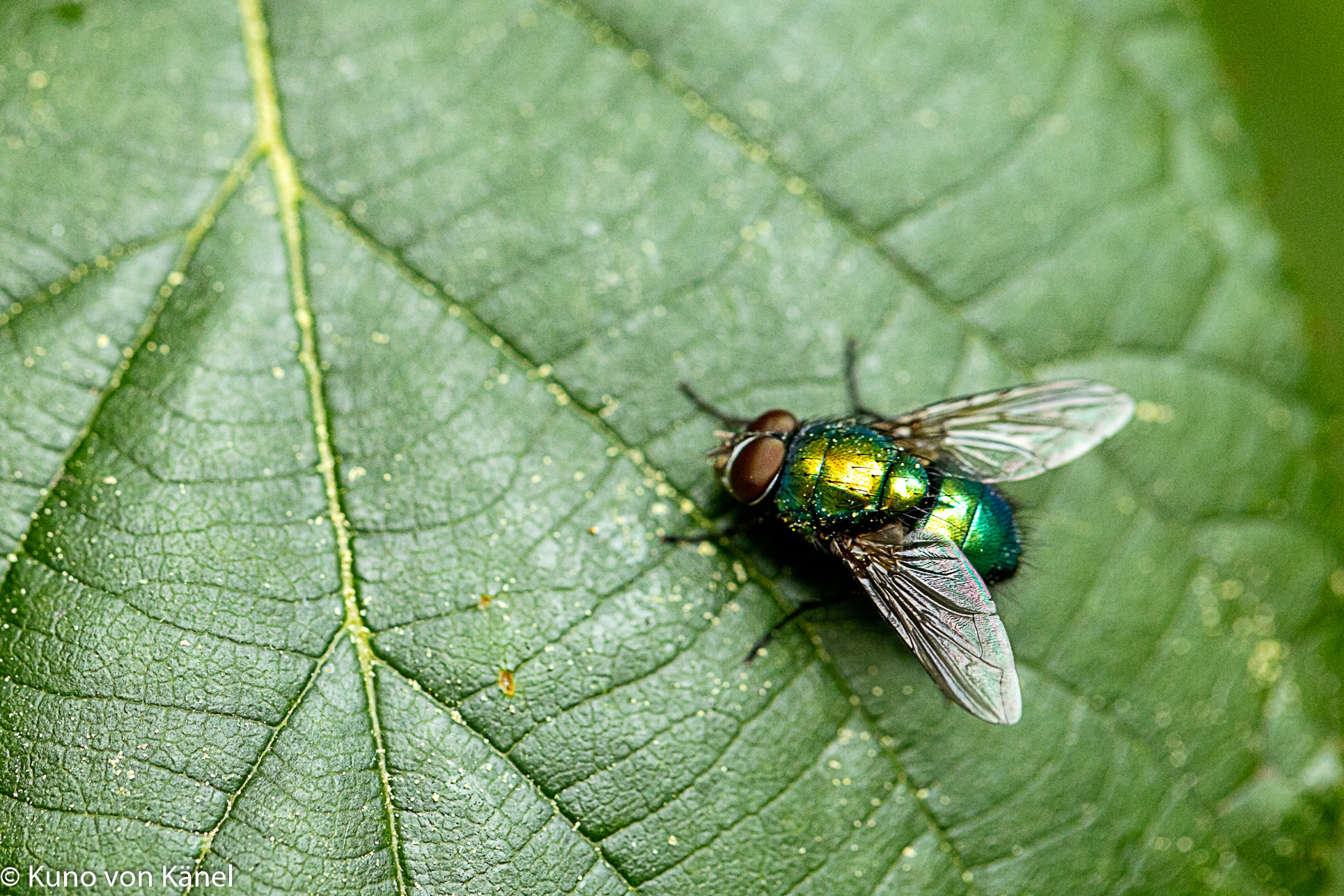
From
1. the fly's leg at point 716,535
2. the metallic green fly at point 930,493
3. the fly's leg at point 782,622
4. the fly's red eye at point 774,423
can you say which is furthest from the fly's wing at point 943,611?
the fly's red eye at point 774,423

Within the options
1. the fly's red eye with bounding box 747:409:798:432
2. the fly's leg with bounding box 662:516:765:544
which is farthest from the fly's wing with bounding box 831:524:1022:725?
the fly's red eye with bounding box 747:409:798:432

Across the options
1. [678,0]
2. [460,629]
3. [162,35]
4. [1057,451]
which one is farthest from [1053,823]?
[162,35]

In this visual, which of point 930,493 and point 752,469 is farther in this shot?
point 930,493

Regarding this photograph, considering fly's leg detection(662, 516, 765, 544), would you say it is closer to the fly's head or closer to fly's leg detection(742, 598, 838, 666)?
the fly's head

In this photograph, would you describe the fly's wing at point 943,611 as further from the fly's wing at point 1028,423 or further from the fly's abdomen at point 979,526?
the fly's wing at point 1028,423
